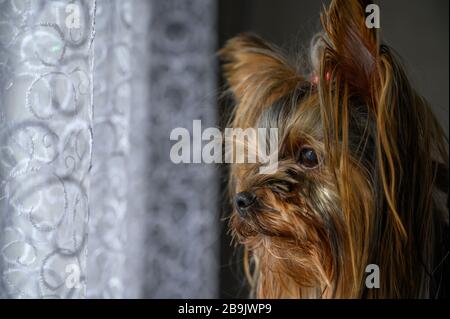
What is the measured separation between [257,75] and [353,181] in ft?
1.03

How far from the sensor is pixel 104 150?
119 centimetres

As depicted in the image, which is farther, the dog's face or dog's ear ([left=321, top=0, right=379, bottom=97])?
the dog's face

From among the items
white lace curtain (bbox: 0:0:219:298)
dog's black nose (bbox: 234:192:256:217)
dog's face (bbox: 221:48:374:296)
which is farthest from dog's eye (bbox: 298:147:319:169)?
white lace curtain (bbox: 0:0:219:298)

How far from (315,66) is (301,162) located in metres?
0.19

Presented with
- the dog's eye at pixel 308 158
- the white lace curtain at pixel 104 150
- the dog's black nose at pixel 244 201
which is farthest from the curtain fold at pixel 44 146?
the dog's eye at pixel 308 158

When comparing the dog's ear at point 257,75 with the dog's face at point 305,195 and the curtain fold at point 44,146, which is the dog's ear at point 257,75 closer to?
the dog's face at point 305,195

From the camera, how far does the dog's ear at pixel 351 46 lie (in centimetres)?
87

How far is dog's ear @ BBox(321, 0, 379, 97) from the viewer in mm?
875

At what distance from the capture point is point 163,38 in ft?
4.42

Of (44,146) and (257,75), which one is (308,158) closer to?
(257,75)

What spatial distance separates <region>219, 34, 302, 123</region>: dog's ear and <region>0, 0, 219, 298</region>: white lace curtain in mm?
156

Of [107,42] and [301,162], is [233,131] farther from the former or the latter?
[107,42]

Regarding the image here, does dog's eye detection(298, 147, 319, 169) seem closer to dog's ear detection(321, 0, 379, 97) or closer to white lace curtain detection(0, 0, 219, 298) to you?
dog's ear detection(321, 0, 379, 97)

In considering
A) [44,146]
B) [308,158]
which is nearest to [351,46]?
[308,158]
